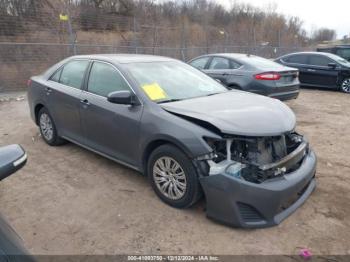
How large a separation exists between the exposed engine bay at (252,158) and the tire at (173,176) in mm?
250

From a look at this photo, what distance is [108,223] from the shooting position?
10.7 ft

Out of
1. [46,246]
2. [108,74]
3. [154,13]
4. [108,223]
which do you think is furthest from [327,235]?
[154,13]

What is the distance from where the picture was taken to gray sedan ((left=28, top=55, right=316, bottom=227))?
297cm

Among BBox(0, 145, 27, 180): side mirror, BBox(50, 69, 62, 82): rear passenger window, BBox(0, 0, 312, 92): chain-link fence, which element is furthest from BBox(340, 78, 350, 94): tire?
BBox(0, 145, 27, 180): side mirror

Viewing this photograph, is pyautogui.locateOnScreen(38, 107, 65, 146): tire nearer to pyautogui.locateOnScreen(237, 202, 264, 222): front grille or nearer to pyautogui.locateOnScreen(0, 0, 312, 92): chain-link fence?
pyautogui.locateOnScreen(237, 202, 264, 222): front grille

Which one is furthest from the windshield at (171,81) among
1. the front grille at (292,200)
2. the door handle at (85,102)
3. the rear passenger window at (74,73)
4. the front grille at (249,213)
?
Result: the front grille at (292,200)

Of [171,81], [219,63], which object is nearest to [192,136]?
[171,81]

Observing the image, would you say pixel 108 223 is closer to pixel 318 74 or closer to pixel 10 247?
pixel 10 247

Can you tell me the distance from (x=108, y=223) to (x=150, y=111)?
50.2 inches

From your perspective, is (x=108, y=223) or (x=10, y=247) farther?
(x=108, y=223)

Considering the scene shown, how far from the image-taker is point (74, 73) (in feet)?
15.9

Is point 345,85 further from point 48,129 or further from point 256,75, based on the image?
point 48,129

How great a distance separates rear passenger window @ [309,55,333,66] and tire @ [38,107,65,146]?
988 centimetres

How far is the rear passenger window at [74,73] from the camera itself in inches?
183
